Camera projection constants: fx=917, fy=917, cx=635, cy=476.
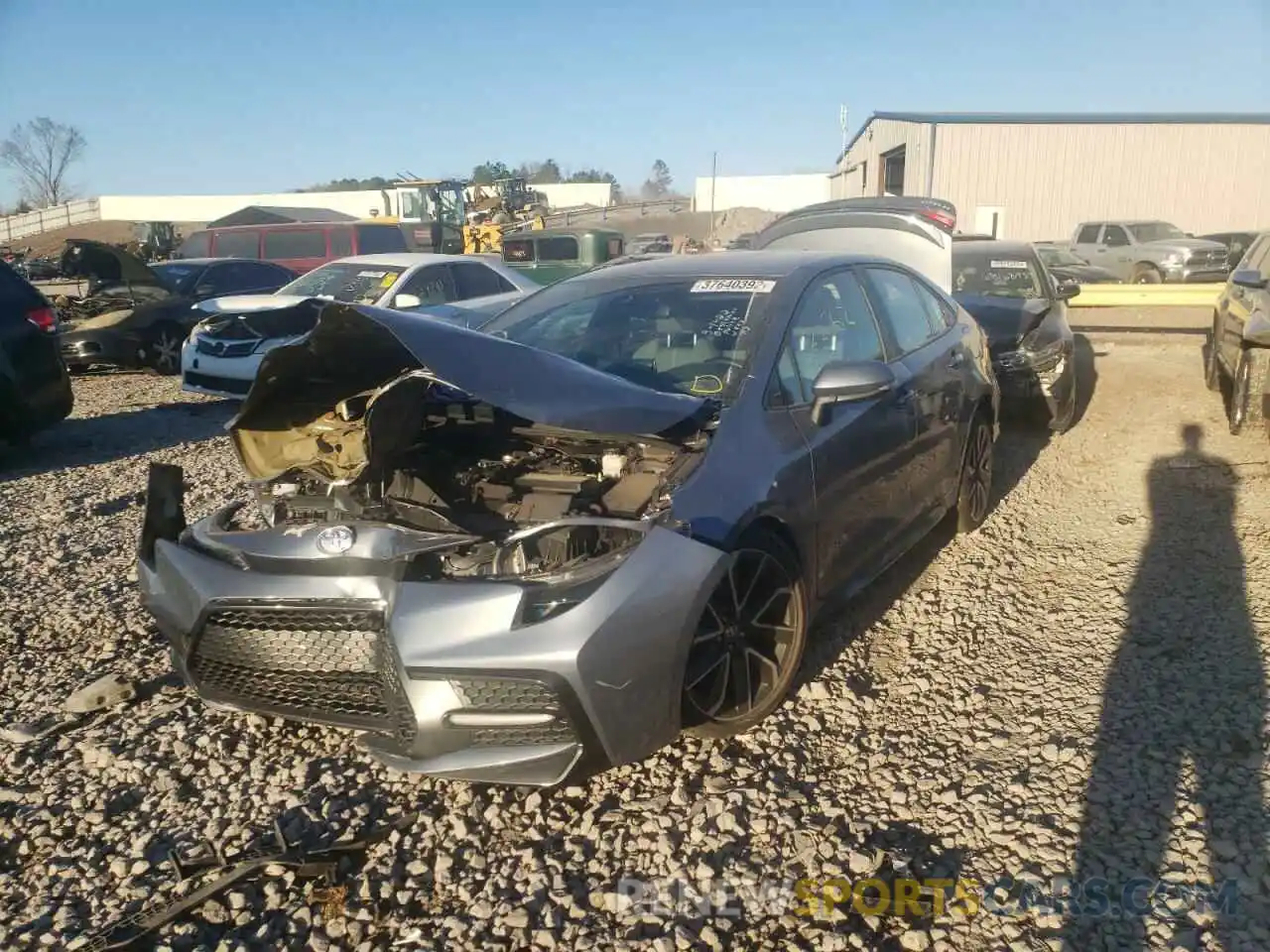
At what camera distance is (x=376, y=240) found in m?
15.9

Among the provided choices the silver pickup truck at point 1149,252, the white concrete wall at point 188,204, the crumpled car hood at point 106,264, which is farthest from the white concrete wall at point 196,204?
the crumpled car hood at point 106,264

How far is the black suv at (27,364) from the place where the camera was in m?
7.08

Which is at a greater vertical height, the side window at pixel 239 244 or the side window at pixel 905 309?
the side window at pixel 239 244

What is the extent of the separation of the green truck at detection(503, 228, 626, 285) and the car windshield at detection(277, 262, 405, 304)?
7.08m

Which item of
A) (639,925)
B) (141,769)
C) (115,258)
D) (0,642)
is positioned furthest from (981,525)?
(115,258)

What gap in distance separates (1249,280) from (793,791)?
6.23m

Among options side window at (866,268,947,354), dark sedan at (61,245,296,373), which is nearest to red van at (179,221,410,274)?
dark sedan at (61,245,296,373)

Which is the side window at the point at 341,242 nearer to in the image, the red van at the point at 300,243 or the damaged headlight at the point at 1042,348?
the red van at the point at 300,243

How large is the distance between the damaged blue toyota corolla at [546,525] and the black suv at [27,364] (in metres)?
4.58

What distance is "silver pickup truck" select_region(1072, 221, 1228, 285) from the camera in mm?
20312

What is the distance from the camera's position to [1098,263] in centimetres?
2192

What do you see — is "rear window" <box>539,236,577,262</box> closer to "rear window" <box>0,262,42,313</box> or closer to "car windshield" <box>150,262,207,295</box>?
"car windshield" <box>150,262,207,295</box>

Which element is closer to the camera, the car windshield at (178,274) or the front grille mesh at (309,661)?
the front grille mesh at (309,661)

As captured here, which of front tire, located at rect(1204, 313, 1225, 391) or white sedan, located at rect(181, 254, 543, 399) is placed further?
front tire, located at rect(1204, 313, 1225, 391)
